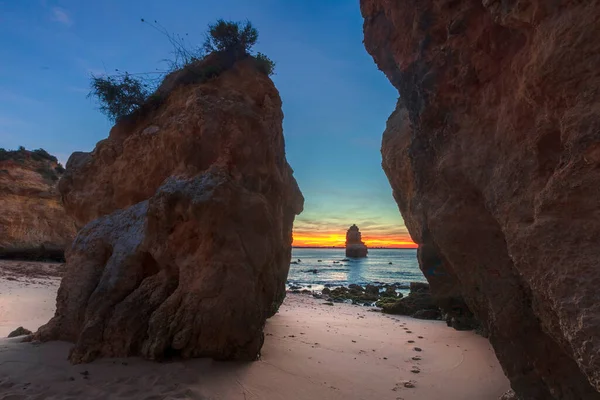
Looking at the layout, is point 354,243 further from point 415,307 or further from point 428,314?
point 428,314

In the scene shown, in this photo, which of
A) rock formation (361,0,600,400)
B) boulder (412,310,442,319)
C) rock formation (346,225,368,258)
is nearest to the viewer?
rock formation (361,0,600,400)

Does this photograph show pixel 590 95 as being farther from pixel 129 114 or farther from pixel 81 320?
pixel 129 114

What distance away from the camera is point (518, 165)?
350 cm

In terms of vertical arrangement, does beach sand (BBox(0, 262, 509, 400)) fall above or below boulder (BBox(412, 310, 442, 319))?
above

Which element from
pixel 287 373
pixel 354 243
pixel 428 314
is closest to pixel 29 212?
pixel 428 314

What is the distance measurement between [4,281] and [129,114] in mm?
11193

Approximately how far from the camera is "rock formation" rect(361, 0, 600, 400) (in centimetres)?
261

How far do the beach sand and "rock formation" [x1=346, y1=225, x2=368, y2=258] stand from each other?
263 ft

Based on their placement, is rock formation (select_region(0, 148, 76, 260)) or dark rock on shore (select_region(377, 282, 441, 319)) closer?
dark rock on shore (select_region(377, 282, 441, 319))

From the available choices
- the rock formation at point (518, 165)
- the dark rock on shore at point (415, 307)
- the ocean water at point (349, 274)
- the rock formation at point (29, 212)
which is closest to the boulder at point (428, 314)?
the dark rock on shore at point (415, 307)

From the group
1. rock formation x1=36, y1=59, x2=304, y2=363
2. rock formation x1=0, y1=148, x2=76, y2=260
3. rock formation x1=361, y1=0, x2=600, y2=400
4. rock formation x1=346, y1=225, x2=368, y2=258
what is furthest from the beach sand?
rock formation x1=346, y1=225, x2=368, y2=258

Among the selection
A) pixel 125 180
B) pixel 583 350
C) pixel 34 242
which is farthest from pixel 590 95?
pixel 34 242

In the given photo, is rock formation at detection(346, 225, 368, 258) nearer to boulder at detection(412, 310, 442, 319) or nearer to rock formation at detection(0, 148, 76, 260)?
rock formation at detection(0, 148, 76, 260)

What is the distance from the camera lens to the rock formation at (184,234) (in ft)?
18.7
